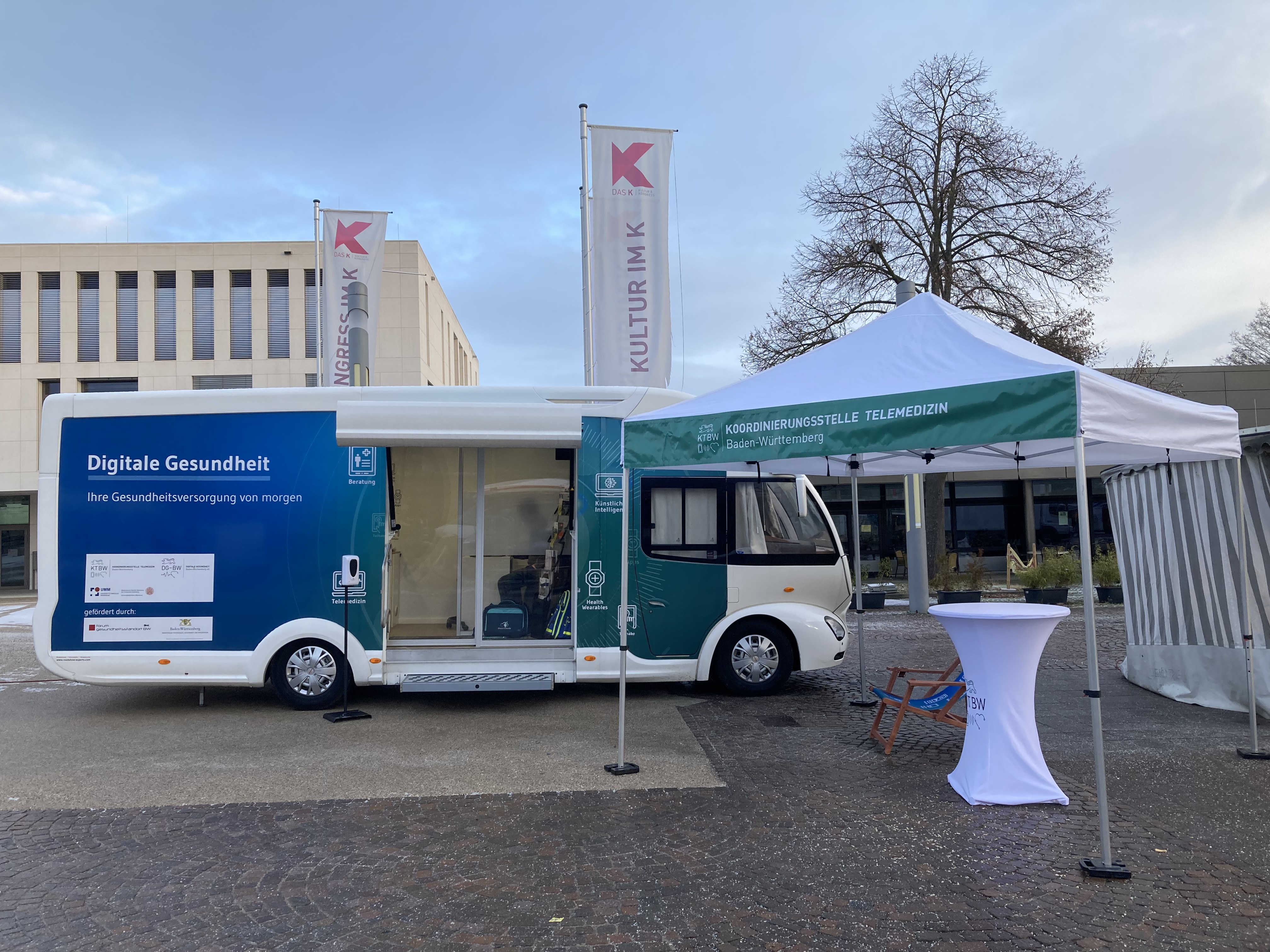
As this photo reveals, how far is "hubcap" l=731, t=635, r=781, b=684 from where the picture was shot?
8500 mm

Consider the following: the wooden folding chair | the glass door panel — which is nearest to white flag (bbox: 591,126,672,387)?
the glass door panel

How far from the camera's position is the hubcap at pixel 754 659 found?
8.50m

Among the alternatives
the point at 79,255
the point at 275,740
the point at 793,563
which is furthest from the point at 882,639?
the point at 79,255

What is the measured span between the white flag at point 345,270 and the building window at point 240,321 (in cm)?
2030

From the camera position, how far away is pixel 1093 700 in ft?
14.5

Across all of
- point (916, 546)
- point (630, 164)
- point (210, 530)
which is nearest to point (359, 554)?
point (210, 530)

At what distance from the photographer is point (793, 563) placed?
852 centimetres

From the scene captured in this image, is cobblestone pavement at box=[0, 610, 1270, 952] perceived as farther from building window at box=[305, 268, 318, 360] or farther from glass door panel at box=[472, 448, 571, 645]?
building window at box=[305, 268, 318, 360]

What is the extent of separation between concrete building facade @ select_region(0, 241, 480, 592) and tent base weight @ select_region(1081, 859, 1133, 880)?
106ft

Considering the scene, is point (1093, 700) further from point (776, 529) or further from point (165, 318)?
point (165, 318)

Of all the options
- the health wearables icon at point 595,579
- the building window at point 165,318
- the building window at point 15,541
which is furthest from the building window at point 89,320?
the health wearables icon at point 595,579

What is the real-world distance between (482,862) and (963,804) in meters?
2.81

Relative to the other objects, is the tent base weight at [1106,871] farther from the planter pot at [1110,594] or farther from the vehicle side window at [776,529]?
the planter pot at [1110,594]

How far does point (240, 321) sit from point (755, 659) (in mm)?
32048
